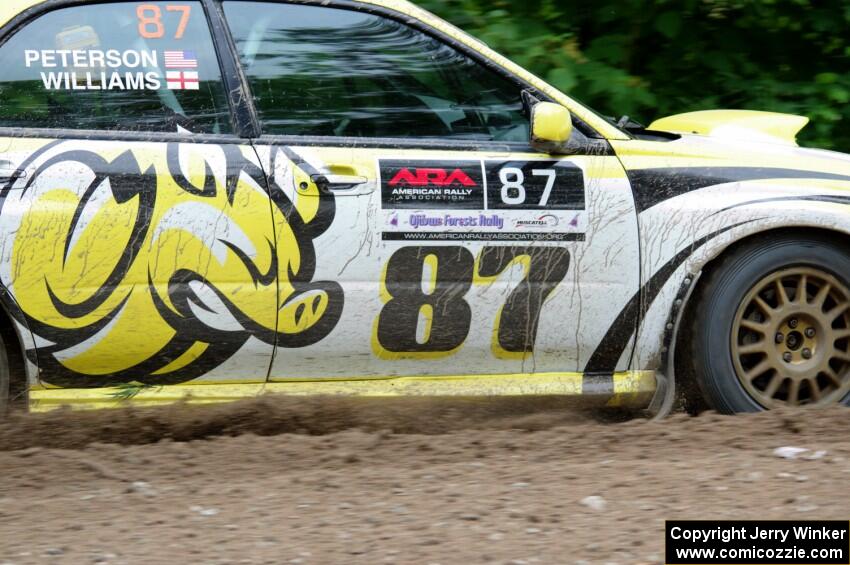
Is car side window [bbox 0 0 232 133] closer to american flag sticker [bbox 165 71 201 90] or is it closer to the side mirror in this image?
american flag sticker [bbox 165 71 201 90]

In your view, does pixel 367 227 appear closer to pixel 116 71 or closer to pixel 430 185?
pixel 430 185

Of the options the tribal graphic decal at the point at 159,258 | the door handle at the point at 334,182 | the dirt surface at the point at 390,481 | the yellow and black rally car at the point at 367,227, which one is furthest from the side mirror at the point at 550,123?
the dirt surface at the point at 390,481

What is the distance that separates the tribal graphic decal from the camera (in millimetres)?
3992

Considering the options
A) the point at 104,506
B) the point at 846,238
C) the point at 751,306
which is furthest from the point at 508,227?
the point at 104,506

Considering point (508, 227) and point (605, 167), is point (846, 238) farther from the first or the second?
point (508, 227)

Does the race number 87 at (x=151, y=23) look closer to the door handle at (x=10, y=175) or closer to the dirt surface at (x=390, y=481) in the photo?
the door handle at (x=10, y=175)

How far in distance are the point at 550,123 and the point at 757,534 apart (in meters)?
1.69

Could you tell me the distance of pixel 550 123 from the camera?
417 cm

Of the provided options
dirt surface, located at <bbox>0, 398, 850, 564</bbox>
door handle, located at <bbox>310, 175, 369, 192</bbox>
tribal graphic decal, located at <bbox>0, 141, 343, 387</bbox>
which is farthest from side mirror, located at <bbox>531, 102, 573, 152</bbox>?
dirt surface, located at <bbox>0, 398, 850, 564</bbox>

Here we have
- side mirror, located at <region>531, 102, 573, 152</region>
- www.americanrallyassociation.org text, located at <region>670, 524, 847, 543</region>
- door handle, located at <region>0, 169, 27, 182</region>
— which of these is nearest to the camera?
www.americanrallyassociation.org text, located at <region>670, 524, 847, 543</region>

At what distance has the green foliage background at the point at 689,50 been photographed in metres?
6.10

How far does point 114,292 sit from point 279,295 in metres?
0.59

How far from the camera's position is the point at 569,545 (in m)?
3.19

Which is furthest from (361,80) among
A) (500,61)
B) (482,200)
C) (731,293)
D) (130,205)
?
(731,293)
